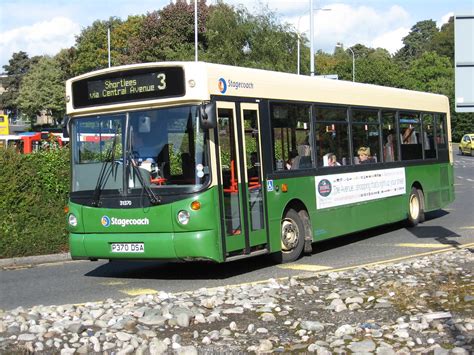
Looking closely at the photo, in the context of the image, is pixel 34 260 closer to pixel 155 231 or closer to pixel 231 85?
pixel 155 231

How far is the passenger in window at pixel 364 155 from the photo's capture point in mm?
13136

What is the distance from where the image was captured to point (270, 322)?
6.28 metres

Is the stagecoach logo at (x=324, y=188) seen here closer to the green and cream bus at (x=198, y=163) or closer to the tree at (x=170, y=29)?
the green and cream bus at (x=198, y=163)

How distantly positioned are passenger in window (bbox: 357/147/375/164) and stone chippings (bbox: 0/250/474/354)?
5.34m

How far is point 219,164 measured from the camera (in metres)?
9.16

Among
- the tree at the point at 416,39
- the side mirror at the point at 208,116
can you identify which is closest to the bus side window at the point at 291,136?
the side mirror at the point at 208,116

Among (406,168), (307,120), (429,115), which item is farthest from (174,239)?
(429,115)

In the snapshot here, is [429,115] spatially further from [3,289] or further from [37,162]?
[3,289]

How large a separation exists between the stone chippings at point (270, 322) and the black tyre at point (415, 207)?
294 inches

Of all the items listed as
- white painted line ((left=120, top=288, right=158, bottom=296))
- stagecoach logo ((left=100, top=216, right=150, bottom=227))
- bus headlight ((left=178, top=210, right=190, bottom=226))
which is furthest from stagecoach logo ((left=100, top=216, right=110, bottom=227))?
bus headlight ((left=178, top=210, right=190, bottom=226))

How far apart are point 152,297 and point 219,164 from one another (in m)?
2.36

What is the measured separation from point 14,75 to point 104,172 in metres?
134

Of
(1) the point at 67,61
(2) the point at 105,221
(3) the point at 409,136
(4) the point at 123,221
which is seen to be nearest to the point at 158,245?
(4) the point at 123,221

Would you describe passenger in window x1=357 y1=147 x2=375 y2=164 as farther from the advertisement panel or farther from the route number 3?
the route number 3
